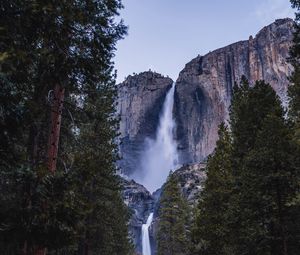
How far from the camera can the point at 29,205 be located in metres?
6.94

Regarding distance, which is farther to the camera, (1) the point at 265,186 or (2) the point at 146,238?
(2) the point at 146,238

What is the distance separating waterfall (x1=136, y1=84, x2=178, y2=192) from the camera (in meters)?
128

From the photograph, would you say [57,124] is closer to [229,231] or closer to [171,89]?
[229,231]

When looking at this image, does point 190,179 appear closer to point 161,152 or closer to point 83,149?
point 161,152

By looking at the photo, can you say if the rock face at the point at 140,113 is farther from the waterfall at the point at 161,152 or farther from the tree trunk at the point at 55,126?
the tree trunk at the point at 55,126

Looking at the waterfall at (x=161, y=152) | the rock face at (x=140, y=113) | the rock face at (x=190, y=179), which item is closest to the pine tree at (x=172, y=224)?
the rock face at (x=190, y=179)

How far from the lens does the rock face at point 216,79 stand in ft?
348

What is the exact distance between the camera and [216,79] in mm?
116312

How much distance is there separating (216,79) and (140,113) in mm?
29002

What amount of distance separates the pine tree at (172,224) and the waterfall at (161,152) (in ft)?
268

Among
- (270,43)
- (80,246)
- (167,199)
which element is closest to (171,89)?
(270,43)

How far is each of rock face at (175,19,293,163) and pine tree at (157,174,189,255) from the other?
65.7 meters

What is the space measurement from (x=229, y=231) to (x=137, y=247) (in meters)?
72.4

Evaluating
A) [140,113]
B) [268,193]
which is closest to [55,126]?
[268,193]
